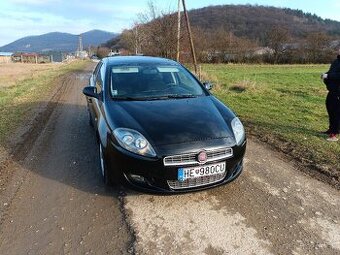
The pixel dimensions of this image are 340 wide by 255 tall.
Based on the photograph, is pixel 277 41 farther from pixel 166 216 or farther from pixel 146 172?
pixel 166 216

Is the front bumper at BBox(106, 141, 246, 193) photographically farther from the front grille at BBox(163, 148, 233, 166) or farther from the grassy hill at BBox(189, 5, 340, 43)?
the grassy hill at BBox(189, 5, 340, 43)

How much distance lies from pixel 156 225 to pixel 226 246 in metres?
0.75

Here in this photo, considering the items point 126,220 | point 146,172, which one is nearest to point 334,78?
point 146,172

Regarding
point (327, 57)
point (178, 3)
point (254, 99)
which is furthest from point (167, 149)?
point (327, 57)

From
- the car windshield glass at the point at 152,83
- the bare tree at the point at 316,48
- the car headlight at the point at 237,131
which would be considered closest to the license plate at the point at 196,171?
the car headlight at the point at 237,131

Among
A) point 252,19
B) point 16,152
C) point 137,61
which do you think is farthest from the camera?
point 252,19

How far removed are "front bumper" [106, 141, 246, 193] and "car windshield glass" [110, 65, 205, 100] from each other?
1.18m

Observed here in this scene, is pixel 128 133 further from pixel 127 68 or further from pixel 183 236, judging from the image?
pixel 127 68

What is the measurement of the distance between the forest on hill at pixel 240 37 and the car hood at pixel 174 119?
6473 millimetres

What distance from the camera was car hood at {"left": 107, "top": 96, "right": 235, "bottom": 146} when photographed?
4.19 meters

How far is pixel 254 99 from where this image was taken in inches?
492

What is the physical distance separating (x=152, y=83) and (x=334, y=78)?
3409 millimetres

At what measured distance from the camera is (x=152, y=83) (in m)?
5.52

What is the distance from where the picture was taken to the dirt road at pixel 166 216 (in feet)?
11.3
